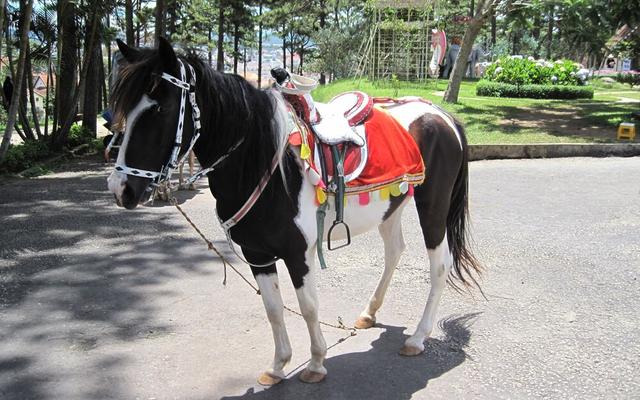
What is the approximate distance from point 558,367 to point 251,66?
63.9 m

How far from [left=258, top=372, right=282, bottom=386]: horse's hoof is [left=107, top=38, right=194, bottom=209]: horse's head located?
1439 mm

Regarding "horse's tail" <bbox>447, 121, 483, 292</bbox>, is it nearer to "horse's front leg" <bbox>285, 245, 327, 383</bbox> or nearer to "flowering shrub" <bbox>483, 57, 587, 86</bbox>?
"horse's front leg" <bbox>285, 245, 327, 383</bbox>

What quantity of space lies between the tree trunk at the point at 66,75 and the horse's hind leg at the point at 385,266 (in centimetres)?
1168

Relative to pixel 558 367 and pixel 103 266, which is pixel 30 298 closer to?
pixel 103 266

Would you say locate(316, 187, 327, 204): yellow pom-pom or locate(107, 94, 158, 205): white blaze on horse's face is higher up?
locate(107, 94, 158, 205): white blaze on horse's face

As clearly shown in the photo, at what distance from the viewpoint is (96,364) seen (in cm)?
375

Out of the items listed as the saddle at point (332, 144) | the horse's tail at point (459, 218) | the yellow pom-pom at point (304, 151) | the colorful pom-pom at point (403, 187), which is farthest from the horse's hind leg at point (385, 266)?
the yellow pom-pom at point (304, 151)

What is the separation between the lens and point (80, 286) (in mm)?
5176

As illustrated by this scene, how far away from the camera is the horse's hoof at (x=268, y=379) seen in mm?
3541

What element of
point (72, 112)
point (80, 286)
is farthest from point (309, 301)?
point (72, 112)

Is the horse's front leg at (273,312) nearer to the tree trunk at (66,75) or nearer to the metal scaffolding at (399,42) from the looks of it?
the tree trunk at (66,75)

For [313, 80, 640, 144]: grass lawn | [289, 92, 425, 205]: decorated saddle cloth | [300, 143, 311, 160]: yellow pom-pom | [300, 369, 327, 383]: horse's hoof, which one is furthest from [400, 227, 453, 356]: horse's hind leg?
[313, 80, 640, 144]: grass lawn

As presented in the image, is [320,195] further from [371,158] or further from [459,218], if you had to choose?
[459,218]

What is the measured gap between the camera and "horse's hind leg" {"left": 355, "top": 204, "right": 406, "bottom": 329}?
4383 millimetres
